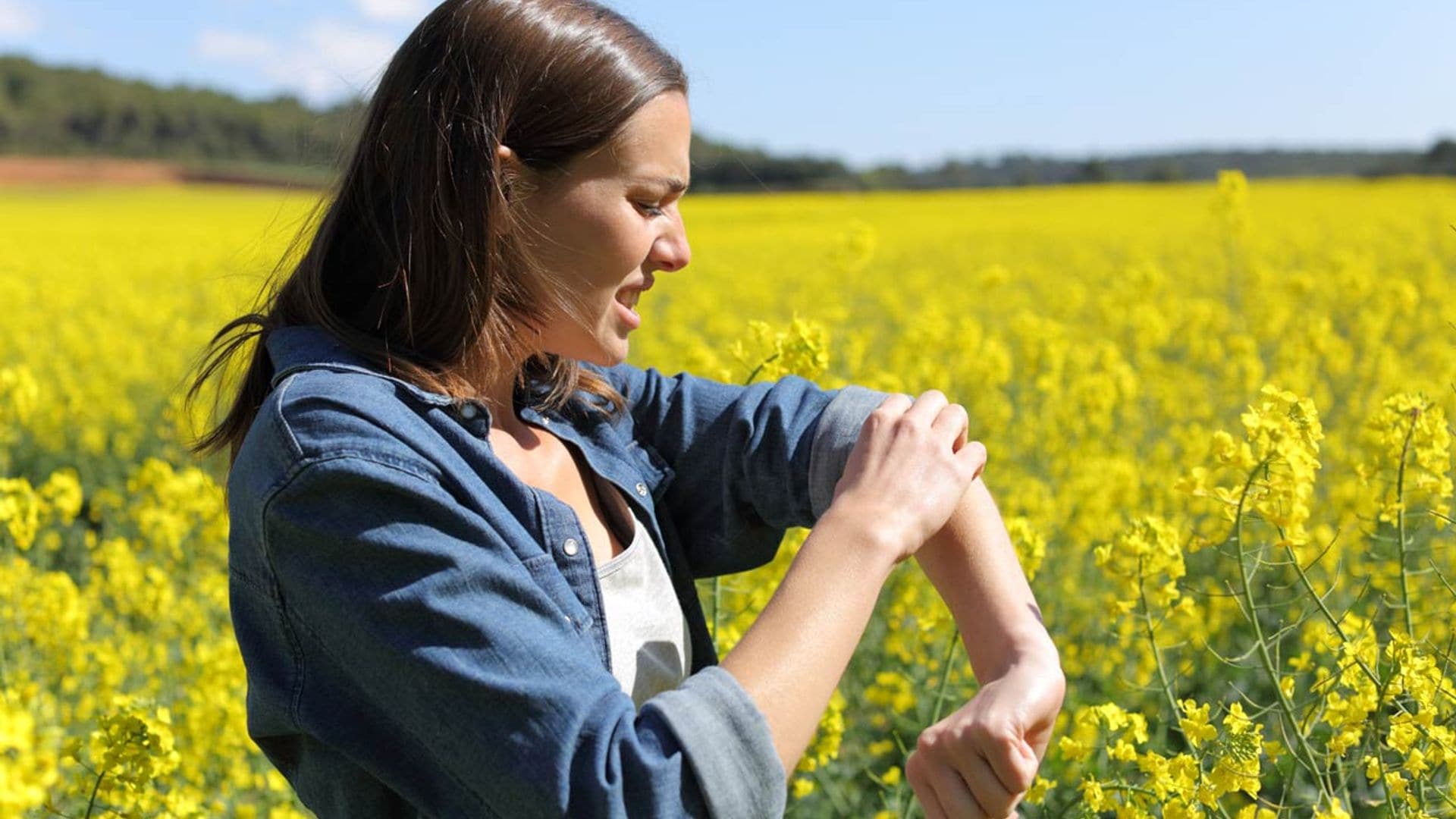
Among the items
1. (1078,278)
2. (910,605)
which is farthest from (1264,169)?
(910,605)

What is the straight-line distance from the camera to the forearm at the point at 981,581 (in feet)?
4.05

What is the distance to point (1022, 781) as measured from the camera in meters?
1.06

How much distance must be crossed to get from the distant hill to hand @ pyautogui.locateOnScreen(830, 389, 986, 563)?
2256 centimetres

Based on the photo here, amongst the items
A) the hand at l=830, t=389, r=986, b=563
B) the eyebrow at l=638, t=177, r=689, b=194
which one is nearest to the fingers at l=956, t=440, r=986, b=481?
the hand at l=830, t=389, r=986, b=563

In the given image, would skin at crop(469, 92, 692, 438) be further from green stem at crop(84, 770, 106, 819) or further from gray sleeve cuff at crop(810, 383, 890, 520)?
green stem at crop(84, 770, 106, 819)

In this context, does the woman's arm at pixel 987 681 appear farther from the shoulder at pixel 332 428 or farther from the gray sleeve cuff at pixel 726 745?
the shoulder at pixel 332 428

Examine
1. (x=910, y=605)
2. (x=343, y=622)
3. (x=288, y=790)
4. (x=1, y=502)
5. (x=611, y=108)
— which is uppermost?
(x=611, y=108)

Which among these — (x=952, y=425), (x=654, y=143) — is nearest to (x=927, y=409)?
(x=952, y=425)

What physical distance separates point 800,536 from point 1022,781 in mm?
1441

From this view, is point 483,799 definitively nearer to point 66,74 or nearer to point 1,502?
point 1,502

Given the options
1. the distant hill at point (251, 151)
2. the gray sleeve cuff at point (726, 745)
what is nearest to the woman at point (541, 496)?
the gray sleeve cuff at point (726, 745)

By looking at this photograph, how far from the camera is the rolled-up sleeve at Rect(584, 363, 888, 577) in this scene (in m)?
1.36

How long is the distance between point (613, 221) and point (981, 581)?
50cm

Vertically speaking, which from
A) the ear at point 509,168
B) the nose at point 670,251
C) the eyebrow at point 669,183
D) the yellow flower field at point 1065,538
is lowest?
the yellow flower field at point 1065,538
